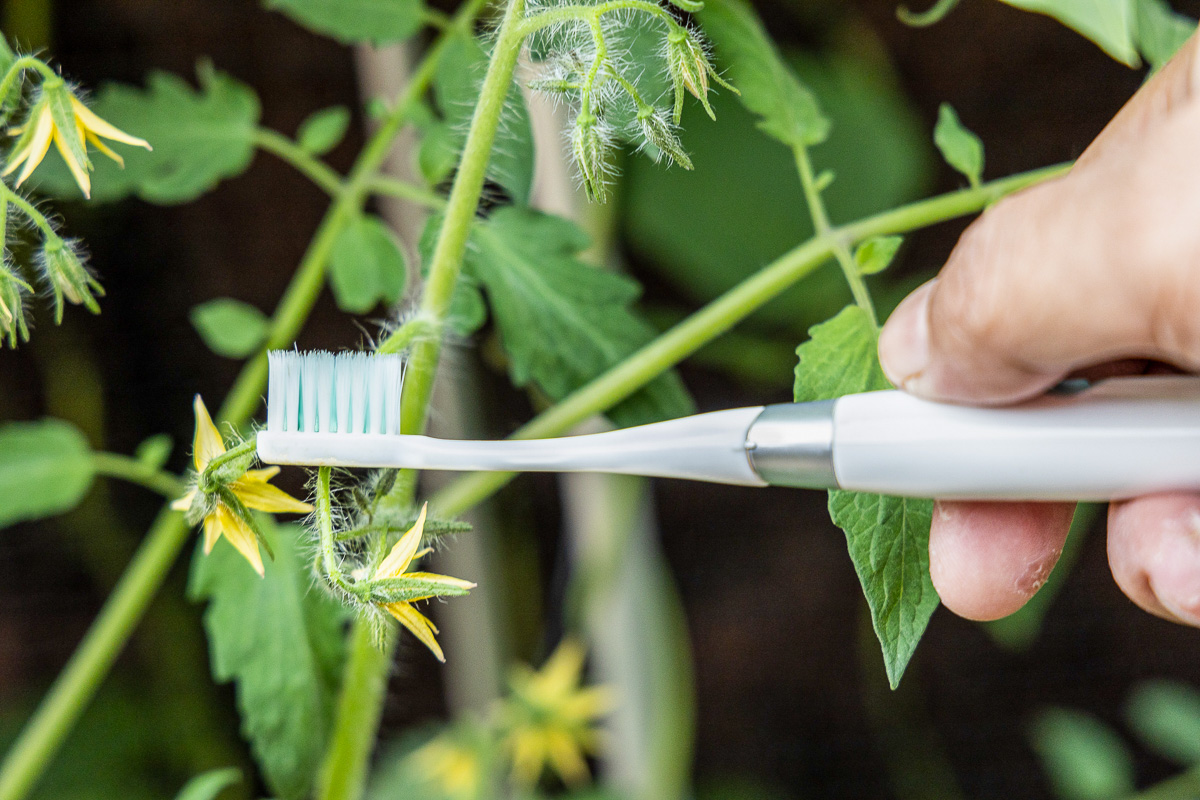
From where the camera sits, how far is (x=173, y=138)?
36cm

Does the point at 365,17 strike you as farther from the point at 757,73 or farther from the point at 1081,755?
the point at 1081,755

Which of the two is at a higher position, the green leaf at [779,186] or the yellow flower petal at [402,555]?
the yellow flower petal at [402,555]

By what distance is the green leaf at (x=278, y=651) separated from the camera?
0.31 meters

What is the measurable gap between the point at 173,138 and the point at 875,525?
325mm

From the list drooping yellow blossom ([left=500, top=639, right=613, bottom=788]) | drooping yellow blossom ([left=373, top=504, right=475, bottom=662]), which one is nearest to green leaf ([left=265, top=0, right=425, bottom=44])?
drooping yellow blossom ([left=373, top=504, right=475, bottom=662])

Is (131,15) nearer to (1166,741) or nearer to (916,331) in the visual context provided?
(916,331)

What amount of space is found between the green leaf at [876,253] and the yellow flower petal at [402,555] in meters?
0.17

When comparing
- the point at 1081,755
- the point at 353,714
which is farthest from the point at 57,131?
the point at 1081,755

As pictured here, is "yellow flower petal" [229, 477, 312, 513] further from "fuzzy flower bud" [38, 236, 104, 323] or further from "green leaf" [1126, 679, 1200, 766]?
"green leaf" [1126, 679, 1200, 766]

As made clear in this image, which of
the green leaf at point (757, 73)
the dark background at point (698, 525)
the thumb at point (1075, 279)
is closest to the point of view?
the thumb at point (1075, 279)

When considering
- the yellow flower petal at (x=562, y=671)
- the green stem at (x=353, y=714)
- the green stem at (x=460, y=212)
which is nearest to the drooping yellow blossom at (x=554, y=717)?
Answer: the yellow flower petal at (x=562, y=671)

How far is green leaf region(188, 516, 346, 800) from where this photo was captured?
1.00 feet

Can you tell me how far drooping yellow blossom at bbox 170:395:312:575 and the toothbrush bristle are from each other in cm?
2

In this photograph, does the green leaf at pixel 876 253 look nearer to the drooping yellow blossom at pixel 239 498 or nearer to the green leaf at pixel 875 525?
the green leaf at pixel 875 525
